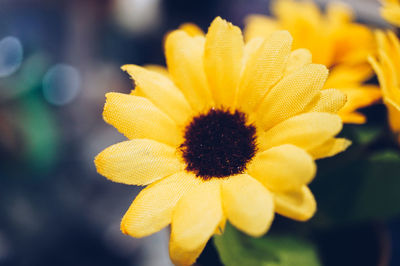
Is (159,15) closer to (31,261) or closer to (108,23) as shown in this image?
(108,23)

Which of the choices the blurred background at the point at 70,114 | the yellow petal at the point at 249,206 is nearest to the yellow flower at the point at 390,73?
the yellow petal at the point at 249,206

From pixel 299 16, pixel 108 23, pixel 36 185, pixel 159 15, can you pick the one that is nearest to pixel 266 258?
pixel 299 16

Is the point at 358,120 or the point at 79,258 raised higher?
the point at 358,120

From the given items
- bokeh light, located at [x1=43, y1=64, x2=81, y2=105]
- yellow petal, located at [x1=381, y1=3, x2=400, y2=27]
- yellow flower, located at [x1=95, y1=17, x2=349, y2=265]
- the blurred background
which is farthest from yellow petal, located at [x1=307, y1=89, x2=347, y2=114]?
bokeh light, located at [x1=43, y1=64, x2=81, y2=105]

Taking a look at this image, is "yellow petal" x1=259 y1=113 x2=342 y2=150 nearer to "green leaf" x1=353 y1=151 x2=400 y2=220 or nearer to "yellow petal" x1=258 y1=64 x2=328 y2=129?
"yellow petal" x1=258 y1=64 x2=328 y2=129

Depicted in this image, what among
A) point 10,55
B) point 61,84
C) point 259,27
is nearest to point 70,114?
point 61,84

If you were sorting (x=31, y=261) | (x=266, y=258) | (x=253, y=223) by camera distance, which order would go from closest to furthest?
(x=253, y=223) → (x=266, y=258) → (x=31, y=261)

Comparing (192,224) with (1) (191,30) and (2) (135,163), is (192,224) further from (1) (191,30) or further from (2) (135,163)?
(1) (191,30)
